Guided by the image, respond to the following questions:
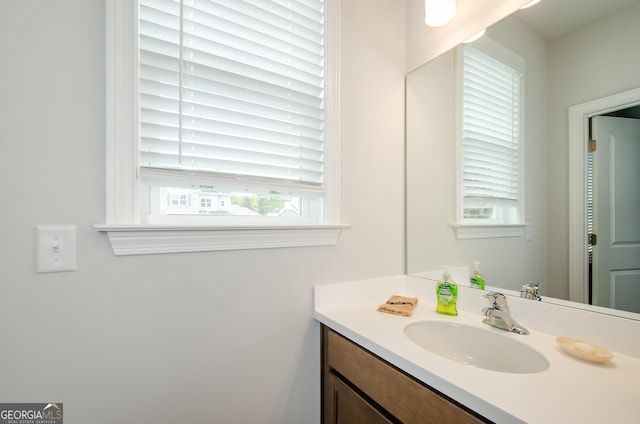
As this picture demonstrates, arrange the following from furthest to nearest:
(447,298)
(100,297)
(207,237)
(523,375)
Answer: (447,298), (207,237), (100,297), (523,375)

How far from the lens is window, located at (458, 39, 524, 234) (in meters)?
1.04

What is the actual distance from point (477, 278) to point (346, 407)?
28.4 inches

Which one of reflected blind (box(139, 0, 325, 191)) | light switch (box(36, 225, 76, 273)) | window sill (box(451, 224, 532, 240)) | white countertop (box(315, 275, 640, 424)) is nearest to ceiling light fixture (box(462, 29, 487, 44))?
reflected blind (box(139, 0, 325, 191))

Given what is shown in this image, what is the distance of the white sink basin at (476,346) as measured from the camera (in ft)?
2.72

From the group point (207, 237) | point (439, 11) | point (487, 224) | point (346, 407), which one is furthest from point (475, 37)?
point (346, 407)

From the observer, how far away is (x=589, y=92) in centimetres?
86

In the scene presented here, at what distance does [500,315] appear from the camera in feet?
3.10

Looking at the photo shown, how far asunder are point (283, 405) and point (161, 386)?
0.46 m

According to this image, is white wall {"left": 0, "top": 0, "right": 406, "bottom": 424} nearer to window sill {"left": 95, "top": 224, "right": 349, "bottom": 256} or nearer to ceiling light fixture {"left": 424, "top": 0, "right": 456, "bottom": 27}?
window sill {"left": 95, "top": 224, "right": 349, "bottom": 256}

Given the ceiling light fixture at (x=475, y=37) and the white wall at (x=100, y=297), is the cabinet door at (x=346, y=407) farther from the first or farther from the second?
the ceiling light fixture at (x=475, y=37)

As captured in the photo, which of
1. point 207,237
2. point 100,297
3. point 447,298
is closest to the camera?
point 100,297

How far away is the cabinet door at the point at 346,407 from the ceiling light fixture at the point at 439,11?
150cm
